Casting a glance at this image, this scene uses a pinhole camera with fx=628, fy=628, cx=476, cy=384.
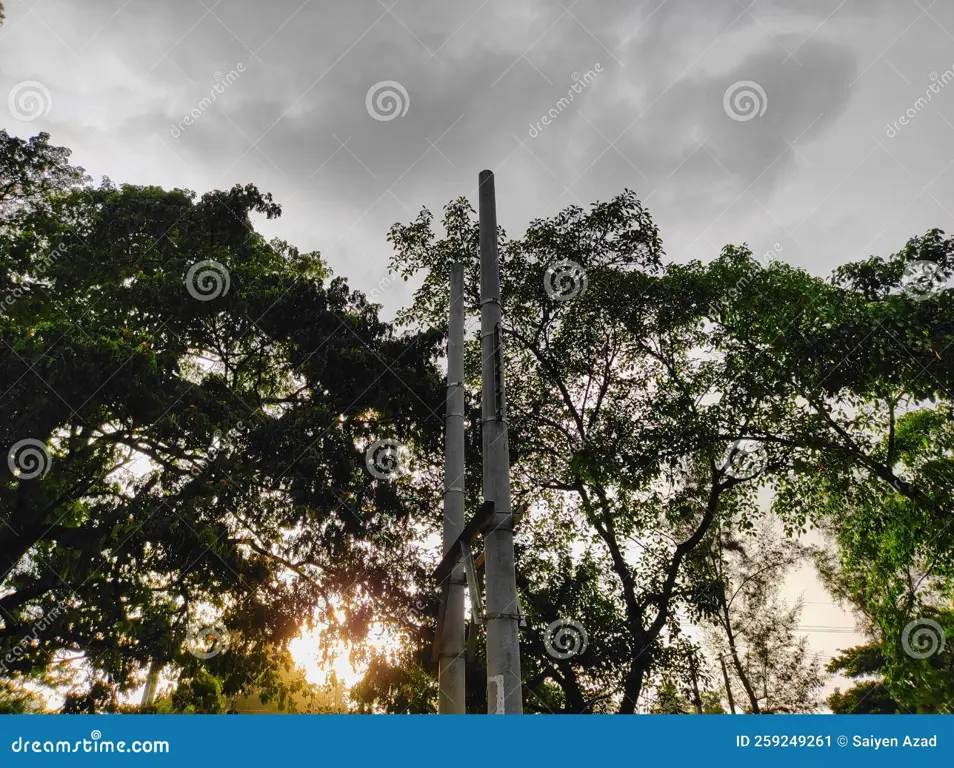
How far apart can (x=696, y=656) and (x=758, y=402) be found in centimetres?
610

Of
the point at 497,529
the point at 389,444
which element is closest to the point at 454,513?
the point at 497,529

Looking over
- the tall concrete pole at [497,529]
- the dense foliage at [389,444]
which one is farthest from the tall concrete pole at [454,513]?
the dense foliage at [389,444]

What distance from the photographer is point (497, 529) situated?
4473mm

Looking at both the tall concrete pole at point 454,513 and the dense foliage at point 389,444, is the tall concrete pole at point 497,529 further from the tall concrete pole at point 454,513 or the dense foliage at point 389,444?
the dense foliage at point 389,444

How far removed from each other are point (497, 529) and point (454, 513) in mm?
2820

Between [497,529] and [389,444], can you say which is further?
[389,444]

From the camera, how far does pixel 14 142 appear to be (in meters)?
12.4

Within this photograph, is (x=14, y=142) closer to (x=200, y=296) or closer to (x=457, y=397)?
(x=200, y=296)

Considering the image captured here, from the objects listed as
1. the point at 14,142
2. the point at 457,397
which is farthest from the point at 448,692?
the point at 14,142

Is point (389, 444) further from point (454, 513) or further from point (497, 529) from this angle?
point (497, 529)

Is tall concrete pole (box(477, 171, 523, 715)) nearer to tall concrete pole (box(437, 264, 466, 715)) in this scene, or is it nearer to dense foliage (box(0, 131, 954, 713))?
tall concrete pole (box(437, 264, 466, 715))

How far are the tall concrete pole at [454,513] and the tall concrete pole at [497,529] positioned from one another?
1520mm

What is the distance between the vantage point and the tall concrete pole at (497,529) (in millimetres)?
4062

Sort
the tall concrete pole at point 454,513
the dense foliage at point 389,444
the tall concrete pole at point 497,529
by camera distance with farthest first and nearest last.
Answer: the dense foliage at point 389,444 → the tall concrete pole at point 454,513 → the tall concrete pole at point 497,529
